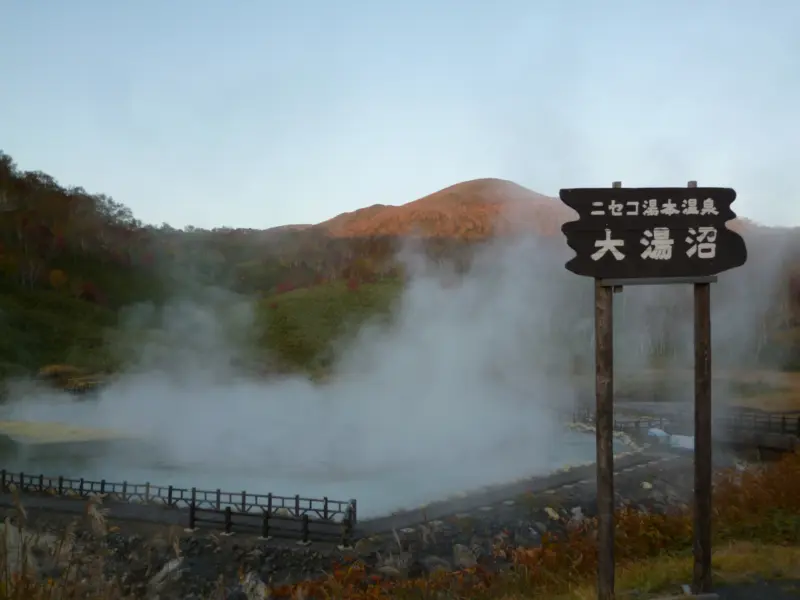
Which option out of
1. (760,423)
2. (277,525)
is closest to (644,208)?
(277,525)

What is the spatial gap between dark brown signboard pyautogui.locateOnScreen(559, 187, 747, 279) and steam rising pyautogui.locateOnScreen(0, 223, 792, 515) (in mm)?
9628

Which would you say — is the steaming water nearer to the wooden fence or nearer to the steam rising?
the steam rising

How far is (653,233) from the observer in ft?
15.2

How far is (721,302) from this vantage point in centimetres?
2203

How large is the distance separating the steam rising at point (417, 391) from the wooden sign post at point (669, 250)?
364 inches

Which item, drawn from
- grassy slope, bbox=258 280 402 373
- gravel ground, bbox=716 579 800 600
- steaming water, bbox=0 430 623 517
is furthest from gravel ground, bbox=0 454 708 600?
grassy slope, bbox=258 280 402 373

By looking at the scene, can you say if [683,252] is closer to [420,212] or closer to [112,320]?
[112,320]

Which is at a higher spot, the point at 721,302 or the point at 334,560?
the point at 721,302

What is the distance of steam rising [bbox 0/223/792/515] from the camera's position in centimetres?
1680

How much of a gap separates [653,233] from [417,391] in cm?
2053

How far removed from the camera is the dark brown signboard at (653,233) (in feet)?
15.1

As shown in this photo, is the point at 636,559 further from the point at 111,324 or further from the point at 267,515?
the point at 111,324

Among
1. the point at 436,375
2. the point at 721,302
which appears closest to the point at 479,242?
the point at 436,375

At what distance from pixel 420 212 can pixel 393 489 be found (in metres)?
34.6
